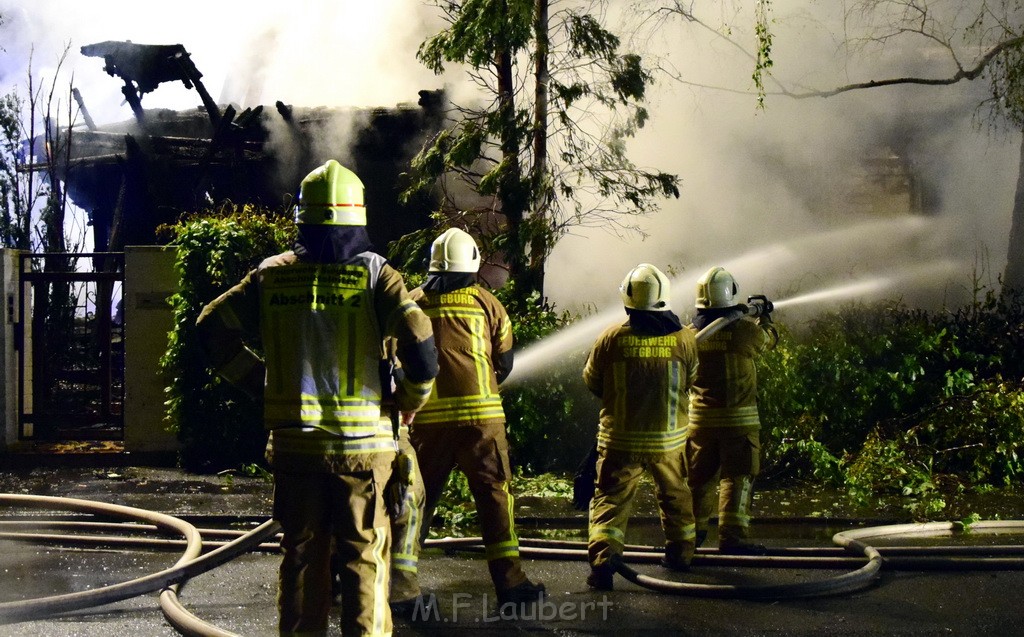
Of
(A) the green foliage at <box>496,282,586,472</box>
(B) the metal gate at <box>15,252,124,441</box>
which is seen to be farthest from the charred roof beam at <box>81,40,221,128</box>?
(A) the green foliage at <box>496,282,586,472</box>

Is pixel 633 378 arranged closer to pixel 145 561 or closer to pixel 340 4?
pixel 145 561

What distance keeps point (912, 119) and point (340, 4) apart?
9538mm

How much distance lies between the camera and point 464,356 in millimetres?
5289

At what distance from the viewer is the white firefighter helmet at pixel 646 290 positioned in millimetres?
5699

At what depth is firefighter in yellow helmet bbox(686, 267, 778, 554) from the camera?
20.8ft

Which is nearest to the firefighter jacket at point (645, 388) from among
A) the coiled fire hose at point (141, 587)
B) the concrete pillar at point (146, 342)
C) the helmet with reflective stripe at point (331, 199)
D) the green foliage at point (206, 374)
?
the coiled fire hose at point (141, 587)

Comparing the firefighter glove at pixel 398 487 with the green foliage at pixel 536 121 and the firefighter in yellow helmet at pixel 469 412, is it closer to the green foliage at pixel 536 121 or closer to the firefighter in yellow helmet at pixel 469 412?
the firefighter in yellow helmet at pixel 469 412

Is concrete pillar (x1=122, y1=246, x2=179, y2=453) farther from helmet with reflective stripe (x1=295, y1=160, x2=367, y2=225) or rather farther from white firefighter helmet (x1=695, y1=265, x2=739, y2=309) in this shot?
helmet with reflective stripe (x1=295, y1=160, x2=367, y2=225)

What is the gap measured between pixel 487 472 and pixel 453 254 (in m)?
1.06

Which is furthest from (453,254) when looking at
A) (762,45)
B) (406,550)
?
(762,45)

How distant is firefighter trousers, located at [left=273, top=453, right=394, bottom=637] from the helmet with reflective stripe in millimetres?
866

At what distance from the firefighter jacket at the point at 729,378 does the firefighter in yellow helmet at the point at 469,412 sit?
60.8 inches

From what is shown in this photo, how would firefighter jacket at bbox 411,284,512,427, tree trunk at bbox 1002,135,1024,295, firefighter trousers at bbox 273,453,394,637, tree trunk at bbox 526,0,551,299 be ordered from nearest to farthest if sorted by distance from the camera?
firefighter trousers at bbox 273,453,394,637 → firefighter jacket at bbox 411,284,512,427 → tree trunk at bbox 526,0,551,299 → tree trunk at bbox 1002,135,1024,295

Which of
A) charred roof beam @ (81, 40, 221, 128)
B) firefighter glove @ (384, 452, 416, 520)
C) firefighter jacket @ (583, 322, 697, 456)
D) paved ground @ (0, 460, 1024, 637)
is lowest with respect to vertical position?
paved ground @ (0, 460, 1024, 637)
